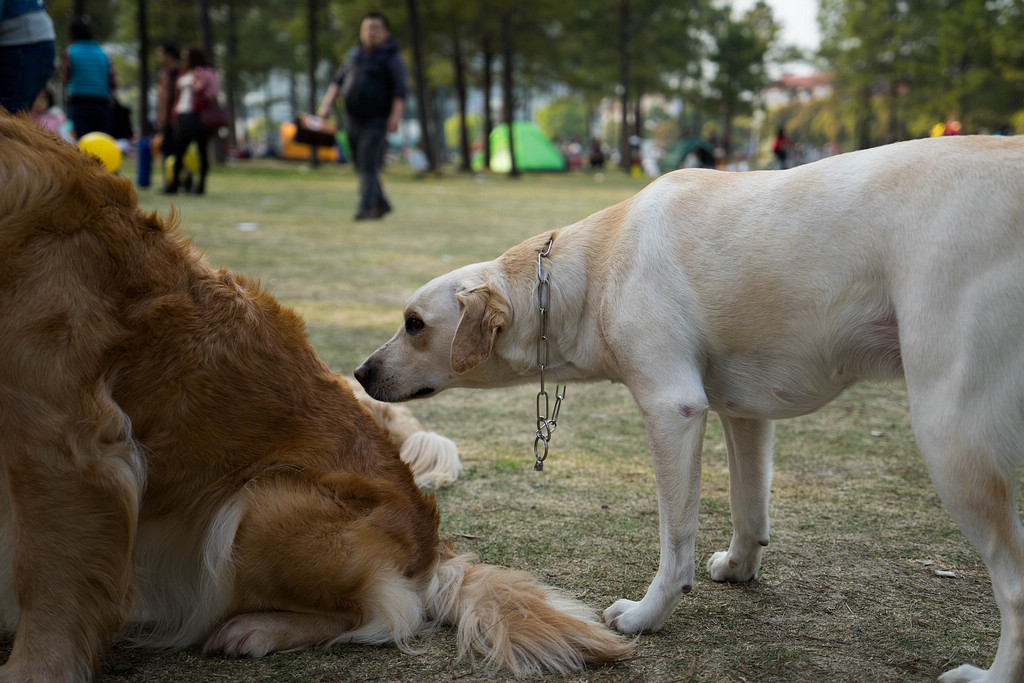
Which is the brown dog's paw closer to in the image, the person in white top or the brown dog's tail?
the brown dog's tail

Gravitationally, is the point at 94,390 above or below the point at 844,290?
below

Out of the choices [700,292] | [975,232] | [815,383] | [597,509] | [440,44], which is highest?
[440,44]

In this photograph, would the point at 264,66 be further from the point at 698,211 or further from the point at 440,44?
the point at 698,211

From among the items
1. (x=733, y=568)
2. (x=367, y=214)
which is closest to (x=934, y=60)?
(x=367, y=214)

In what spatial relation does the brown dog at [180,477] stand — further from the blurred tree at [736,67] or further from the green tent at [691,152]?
the blurred tree at [736,67]

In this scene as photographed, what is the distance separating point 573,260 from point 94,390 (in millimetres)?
1388

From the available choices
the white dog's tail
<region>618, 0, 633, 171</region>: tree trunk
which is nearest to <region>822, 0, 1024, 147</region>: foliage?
<region>618, 0, 633, 171</region>: tree trunk

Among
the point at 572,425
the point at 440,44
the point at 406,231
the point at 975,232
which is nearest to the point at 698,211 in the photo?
the point at 975,232

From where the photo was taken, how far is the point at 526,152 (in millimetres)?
39094

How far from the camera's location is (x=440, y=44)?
32.9 meters

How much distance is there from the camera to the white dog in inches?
74.0

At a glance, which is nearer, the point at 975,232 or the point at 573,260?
the point at 975,232

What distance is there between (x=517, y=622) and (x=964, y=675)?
3.60 ft

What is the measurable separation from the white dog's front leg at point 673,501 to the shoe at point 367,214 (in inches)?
425
